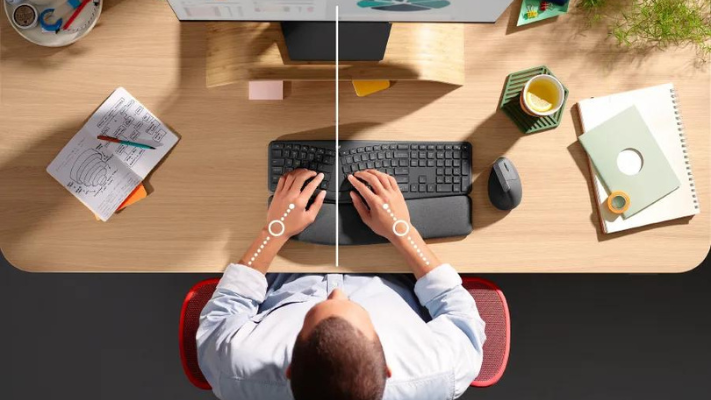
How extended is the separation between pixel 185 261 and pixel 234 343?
217mm

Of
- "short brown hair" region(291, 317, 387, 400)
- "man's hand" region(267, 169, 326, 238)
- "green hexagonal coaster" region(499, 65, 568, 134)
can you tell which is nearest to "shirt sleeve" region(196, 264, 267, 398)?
"man's hand" region(267, 169, 326, 238)

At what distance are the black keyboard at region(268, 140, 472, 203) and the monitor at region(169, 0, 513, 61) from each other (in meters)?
0.22

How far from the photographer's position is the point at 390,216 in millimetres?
1201

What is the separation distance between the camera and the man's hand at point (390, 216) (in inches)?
47.4

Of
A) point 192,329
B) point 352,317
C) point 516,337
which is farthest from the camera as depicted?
point 516,337

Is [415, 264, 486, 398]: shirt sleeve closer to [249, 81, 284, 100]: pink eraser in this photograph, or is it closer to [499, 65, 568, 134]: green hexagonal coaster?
[499, 65, 568, 134]: green hexagonal coaster

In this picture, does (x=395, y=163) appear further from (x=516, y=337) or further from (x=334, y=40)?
(x=516, y=337)

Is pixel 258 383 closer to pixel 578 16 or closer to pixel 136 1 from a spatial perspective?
pixel 136 1

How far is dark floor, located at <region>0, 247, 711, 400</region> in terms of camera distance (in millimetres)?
1912

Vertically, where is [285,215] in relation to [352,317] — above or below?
above

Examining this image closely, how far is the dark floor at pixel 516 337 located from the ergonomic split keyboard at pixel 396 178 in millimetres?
788

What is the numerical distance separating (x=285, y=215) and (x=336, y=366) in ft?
1.14

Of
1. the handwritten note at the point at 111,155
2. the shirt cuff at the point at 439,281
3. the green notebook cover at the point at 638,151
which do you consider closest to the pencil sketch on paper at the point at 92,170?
the handwritten note at the point at 111,155

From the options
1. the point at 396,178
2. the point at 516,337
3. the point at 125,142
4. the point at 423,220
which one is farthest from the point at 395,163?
the point at 516,337
